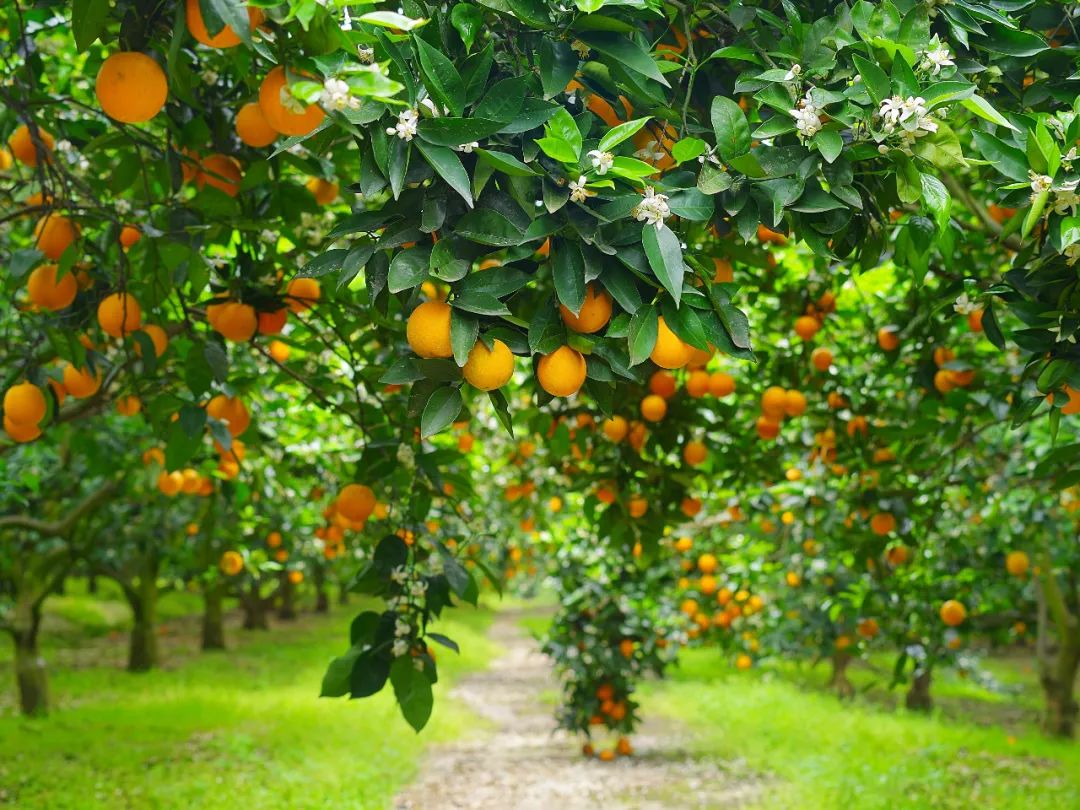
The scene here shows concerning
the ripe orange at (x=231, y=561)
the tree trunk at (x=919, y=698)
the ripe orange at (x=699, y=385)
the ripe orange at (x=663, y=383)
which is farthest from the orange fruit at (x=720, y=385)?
the tree trunk at (x=919, y=698)

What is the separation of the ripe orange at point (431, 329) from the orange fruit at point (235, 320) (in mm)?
1238

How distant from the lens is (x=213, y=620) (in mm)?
15578

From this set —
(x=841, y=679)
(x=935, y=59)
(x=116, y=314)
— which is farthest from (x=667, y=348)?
(x=841, y=679)

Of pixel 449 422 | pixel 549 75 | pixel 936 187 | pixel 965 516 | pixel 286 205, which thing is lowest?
pixel 965 516

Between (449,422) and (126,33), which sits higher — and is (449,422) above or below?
below

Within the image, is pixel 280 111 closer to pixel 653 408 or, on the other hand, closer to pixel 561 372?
pixel 561 372

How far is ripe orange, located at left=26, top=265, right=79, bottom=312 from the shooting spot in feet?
8.29

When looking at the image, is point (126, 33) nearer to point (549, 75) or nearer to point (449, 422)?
point (549, 75)

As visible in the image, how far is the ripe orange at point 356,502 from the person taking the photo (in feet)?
8.68

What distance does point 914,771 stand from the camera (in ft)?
24.9

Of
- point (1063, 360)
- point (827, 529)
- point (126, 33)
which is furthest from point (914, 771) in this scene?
point (126, 33)

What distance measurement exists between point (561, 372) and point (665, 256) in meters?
0.27

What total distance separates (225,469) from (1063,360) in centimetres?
321

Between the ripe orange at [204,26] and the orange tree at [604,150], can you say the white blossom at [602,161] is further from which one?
the ripe orange at [204,26]
